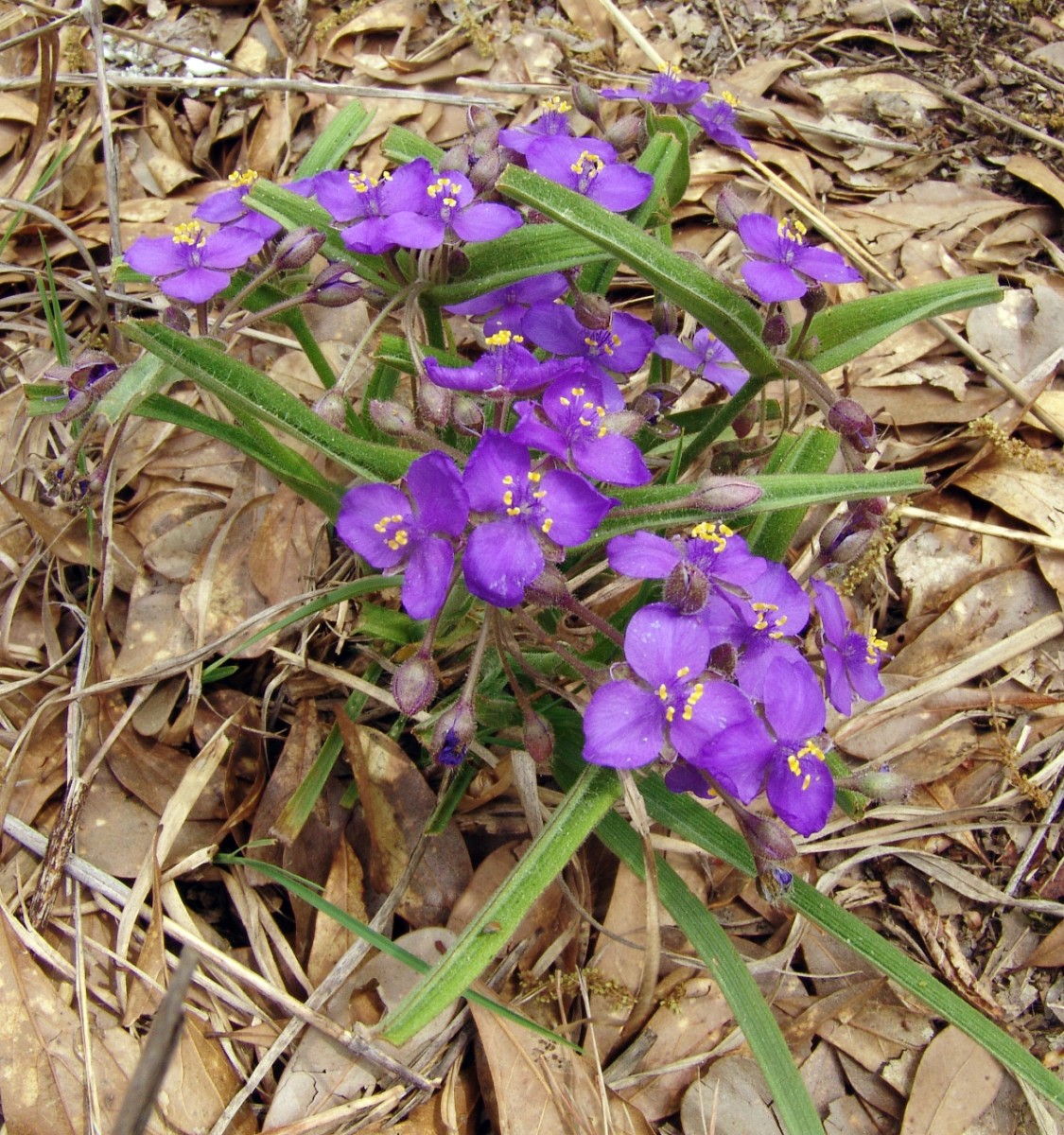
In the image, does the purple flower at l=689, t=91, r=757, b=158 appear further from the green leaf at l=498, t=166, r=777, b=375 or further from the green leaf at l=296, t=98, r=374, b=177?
the green leaf at l=296, t=98, r=374, b=177

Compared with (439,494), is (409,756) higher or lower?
lower

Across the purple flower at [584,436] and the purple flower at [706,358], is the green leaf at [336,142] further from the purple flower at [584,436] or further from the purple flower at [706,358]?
the purple flower at [584,436]

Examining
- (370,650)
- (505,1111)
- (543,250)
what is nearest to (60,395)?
(370,650)

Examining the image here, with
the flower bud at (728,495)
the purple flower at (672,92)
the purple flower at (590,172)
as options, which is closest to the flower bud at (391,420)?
the flower bud at (728,495)

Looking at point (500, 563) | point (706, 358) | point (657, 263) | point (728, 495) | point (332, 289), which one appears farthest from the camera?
point (706, 358)

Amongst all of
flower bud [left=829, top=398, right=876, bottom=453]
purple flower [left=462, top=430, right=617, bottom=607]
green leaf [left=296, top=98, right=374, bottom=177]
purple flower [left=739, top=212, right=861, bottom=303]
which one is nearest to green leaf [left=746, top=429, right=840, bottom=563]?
flower bud [left=829, top=398, right=876, bottom=453]

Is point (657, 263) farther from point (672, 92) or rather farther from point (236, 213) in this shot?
point (236, 213)

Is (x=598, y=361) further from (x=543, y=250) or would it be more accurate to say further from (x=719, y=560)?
(x=719, y=560)

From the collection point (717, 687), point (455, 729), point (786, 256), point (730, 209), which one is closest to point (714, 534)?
point (717, 687)
